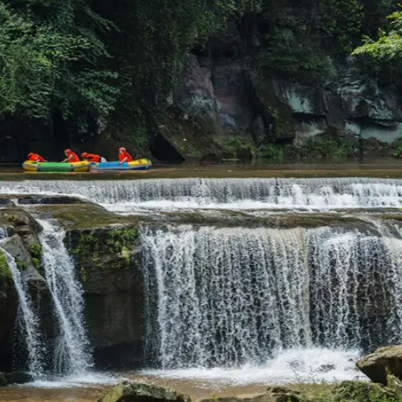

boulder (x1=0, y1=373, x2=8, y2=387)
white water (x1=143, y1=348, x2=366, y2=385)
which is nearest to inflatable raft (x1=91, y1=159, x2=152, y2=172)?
white water (x1=143, y1=348, x2=366, y2=385)

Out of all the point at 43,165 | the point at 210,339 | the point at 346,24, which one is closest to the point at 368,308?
the point at 210,339

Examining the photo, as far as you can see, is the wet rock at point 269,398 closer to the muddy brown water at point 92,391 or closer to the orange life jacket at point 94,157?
the muddy brown water at point 92,391

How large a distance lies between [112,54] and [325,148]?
11.4m

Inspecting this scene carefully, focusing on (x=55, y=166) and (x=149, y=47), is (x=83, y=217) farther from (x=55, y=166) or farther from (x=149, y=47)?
(x=149, y=47)

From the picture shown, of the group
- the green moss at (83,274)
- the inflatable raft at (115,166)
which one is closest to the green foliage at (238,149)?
the inflatable raft at (115,166)

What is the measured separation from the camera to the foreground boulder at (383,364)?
29.7 ft

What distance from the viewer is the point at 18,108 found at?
21.8 meters

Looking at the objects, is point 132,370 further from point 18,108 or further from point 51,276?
point 18,108

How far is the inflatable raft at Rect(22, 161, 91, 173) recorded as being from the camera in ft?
68.1

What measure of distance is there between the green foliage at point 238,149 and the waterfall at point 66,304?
17.8 meters

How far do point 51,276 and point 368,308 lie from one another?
5.18 metres

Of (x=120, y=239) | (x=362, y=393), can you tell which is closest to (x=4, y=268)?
(x=120, y=239)

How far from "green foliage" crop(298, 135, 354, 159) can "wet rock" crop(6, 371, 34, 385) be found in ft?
72.9

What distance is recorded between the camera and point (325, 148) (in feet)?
110
